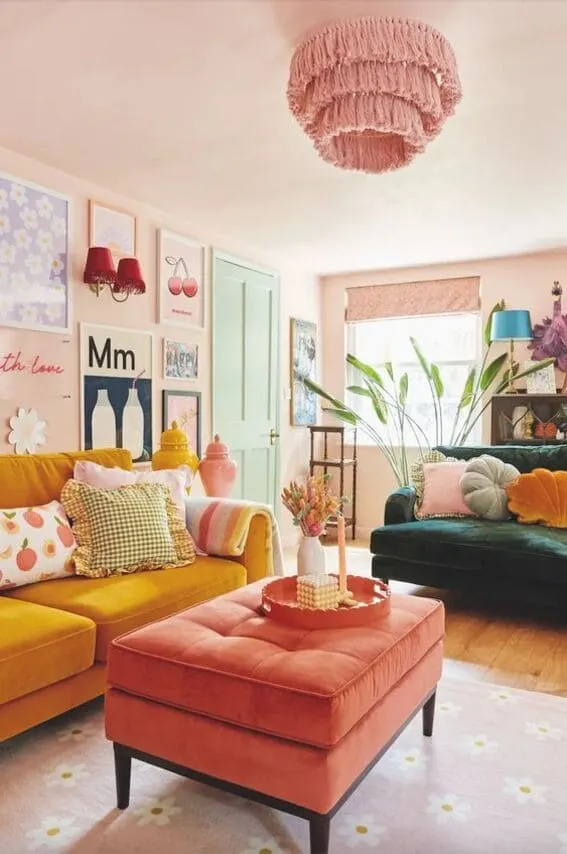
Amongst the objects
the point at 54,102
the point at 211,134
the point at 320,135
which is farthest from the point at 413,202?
the point at 54,102

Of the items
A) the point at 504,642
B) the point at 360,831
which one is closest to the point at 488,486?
the point at 504,642

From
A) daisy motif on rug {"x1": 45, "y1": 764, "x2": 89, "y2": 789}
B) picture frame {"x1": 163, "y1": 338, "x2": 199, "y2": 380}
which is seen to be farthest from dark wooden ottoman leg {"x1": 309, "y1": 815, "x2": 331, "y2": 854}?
picture frame {"x1": 163, "y1": 338, "x2": 199, "y2": 380}

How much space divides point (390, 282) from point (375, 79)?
3756mm

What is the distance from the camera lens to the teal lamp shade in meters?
4.86

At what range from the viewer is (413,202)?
3.88 m

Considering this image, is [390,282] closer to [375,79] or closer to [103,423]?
[103,423]

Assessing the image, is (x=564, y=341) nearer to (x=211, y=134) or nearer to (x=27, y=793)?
(x=211, y=134)

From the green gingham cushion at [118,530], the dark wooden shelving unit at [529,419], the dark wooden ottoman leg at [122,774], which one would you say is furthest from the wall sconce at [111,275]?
the dark wooden shelving unit at [529,419]

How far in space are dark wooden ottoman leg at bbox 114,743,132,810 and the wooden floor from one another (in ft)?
4.76

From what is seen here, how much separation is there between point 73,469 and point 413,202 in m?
2.39

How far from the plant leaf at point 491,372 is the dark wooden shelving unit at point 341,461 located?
118cm

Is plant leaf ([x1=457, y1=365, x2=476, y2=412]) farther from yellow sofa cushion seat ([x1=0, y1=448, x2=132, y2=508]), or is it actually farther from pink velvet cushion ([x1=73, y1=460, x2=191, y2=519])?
yellow sofa cushion seat ([x1=0, y1=448, x2=132, y2=508])

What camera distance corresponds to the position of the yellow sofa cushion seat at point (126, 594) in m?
2.31

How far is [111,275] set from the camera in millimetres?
3574
